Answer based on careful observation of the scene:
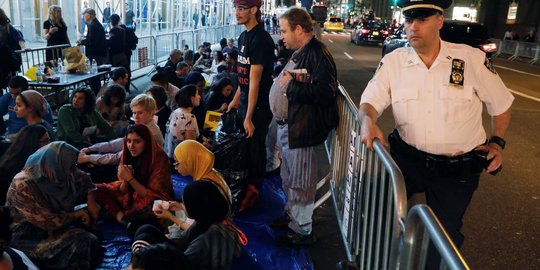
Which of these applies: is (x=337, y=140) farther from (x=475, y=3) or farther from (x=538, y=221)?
(x=475, y=3)

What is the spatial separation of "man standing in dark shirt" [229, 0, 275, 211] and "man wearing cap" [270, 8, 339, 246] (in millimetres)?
380

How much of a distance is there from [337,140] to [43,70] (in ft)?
18.5

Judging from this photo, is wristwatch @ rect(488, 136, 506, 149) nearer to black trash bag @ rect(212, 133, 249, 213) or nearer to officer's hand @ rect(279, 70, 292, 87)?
officer's hand @ rect(279, 70, 292, 87)

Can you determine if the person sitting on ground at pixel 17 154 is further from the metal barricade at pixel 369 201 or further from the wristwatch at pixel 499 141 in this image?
the wristwatch at pixel 499 141

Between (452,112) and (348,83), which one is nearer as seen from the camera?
(452,112)

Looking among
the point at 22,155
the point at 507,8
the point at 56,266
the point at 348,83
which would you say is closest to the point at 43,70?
the point at 22,155

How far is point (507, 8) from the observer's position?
112ft

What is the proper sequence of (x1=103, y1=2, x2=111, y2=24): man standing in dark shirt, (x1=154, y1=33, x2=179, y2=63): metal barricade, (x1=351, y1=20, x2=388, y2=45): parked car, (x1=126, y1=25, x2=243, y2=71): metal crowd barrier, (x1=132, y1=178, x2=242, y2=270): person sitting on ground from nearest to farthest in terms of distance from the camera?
(x1=132, y1=178, x2=242, y2=270): person sitting on ground
(x1=126, y1=25, x2=243, y2=71): metal crowd barrier
(x1=154, y1=33, x2=179, y2=63): metal barricade
(x1=103, y1=2, x2=111, y2=24): man standing in dark shirt
(x1=351, y1=20, x2=388, y2=45): parked car

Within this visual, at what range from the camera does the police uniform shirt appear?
2652mm

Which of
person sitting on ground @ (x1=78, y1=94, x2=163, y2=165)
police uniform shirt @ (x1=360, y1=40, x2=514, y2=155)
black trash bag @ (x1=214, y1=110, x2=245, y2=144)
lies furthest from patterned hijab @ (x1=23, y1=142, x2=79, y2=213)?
police uniform shirt @ (x1=360, y1=40, x2=514, y2=155)

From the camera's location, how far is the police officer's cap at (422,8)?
2580 millimetres

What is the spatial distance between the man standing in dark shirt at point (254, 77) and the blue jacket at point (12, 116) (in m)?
2.36

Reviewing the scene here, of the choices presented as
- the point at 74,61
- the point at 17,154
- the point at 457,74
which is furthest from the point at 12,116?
the point at 457,74

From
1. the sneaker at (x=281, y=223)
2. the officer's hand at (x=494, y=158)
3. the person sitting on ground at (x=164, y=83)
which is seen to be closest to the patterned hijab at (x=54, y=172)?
the sneaker at (x=281, y=223)
